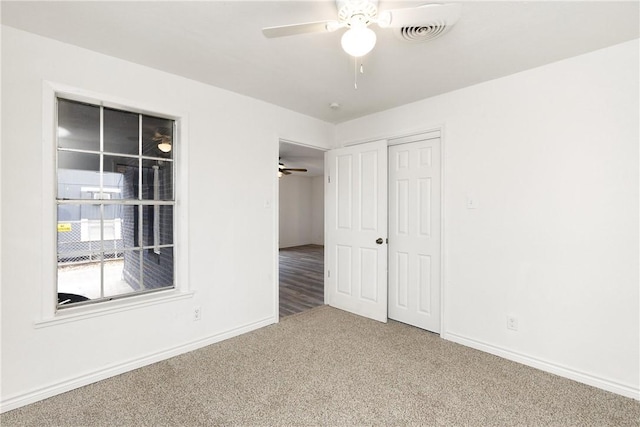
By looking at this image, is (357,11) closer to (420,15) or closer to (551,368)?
(420,15)

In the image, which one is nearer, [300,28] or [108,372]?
[300,28]

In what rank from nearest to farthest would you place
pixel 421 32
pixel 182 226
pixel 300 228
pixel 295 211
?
pixel 421 32, pixel 182 226, pixel 295 211, pixel 300 228

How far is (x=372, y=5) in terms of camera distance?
156 centimetres

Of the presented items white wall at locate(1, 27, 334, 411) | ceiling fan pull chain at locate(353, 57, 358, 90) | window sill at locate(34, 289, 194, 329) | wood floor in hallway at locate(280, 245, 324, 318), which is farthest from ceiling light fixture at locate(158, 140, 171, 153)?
wood floor in hallway at locate(280, 245, 324, 318)

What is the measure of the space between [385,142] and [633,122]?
6.42 feet

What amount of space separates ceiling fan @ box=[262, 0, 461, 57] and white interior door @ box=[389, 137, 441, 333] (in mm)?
1775

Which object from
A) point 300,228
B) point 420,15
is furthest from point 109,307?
point 300,228

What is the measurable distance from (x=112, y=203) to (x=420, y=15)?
8.16 ft

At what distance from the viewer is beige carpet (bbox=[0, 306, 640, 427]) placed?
1.87 meters

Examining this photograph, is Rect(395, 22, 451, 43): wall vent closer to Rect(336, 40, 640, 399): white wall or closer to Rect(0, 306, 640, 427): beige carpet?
Rect(336, 40, 640, 399): white wall

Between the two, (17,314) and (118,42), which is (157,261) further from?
(118,42)

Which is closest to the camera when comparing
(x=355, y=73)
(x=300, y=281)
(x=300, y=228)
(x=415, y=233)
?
(x=355, y=73)

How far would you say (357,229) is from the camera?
3.73 m

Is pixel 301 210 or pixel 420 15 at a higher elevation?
pixel 420 15
